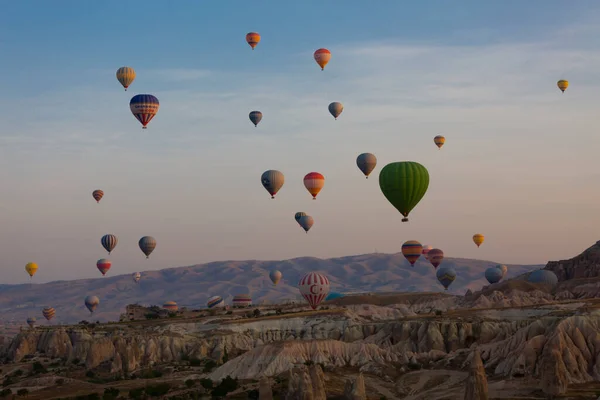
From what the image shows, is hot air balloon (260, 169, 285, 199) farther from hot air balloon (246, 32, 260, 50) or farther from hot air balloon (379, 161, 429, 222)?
hot air balloon (379, 161, 429, 222)

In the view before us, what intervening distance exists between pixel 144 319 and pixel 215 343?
5486cm

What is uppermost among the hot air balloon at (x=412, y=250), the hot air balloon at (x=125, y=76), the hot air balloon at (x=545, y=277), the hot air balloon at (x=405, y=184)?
the hot air balloon at (x=125, y=76)

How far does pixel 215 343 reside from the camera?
14100 centimetres

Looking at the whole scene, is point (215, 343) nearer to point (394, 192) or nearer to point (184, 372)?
point (184, 372)

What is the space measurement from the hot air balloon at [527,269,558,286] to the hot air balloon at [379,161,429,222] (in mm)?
81185

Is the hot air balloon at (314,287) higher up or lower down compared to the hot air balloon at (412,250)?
lower down

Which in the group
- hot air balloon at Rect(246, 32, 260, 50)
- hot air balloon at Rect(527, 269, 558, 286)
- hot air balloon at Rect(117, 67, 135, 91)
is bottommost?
hot air balloon at Rect(527, 269, 558, 286)

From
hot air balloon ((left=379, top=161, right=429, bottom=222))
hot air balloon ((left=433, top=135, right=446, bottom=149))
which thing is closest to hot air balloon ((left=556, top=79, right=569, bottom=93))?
hot air balloon ((left=433, top=135, right=446, bottom=149))

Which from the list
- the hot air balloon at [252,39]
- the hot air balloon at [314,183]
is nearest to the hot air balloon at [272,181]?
the hot air balloon at [314,183]

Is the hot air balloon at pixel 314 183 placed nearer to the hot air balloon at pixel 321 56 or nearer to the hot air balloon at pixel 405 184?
the hot air balloon at pixel 321 56

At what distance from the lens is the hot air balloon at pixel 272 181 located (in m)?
161

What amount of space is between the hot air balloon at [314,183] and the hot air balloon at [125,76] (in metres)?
33.0

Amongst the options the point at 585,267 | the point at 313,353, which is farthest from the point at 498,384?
the point at 585,267

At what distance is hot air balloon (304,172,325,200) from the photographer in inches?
6206
